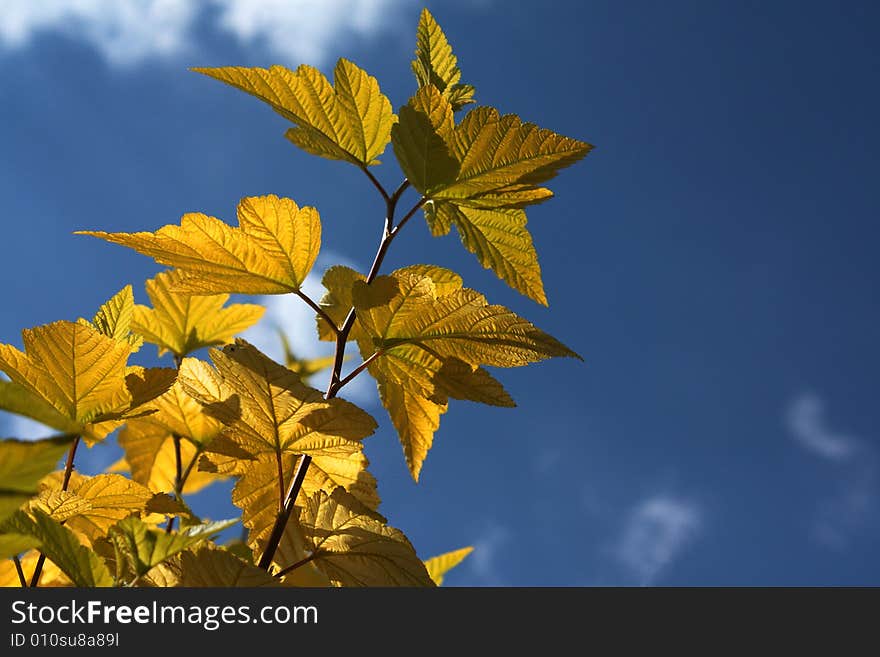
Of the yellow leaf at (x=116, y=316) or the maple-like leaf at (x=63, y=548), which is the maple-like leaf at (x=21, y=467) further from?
the yellow leaf at (x=116, y=316)

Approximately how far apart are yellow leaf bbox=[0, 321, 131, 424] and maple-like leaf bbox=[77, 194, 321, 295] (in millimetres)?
101

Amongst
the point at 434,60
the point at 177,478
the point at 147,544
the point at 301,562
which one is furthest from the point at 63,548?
the point at 434,60

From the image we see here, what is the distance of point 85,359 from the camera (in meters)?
0.77

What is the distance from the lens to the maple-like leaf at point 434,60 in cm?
92

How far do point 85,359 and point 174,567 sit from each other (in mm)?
249

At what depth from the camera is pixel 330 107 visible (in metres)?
0.86

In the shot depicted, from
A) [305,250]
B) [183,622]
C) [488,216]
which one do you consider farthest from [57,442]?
[488,216]

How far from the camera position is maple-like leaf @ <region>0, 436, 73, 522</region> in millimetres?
366

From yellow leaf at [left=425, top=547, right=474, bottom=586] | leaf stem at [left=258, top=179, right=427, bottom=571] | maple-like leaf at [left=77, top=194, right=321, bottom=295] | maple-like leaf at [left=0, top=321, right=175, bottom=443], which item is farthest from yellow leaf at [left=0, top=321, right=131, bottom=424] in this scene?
yellow leaf at [left=425, top=547, right=474, bottom=586]

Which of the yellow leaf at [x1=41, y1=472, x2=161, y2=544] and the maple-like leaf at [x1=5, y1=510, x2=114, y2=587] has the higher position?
the yellow leaf at [x1=41, y1=472, x2=161, y2=544]

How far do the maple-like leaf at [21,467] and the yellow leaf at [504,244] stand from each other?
23.1 inches

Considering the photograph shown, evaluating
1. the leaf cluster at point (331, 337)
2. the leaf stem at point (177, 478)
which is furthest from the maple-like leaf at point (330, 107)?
the leaf stem at point (177, 478)

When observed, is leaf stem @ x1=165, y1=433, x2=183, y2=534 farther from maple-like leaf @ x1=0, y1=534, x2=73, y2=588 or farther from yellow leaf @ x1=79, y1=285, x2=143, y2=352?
yellow leaf @ x1=79, y1=285, x2=143, y2=352

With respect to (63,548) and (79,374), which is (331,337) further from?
(63,548)
